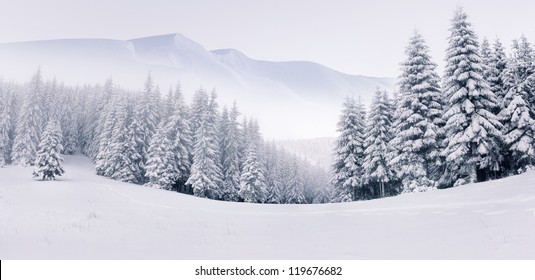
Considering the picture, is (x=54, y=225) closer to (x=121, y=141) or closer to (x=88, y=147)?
(x=121, y=141)

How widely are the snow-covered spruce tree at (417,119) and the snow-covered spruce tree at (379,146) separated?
4616mm

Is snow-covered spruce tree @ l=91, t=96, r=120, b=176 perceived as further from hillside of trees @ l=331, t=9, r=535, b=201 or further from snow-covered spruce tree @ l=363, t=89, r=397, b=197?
hillside of trees @ l=331, t=9, r=535, b=201

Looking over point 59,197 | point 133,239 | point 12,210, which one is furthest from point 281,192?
point 133,239

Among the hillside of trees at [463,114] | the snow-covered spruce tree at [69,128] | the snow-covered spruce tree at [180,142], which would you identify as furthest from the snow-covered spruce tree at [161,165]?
the snow-covered spruce tree at [69,128]

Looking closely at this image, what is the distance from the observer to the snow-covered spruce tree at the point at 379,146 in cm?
3503

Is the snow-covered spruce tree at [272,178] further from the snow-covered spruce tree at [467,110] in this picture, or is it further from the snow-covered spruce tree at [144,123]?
the snow-covered spruce tree at [467,110]

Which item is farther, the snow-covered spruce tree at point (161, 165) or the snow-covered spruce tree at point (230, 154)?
the snow-covered spruce tree at point (230, 154)

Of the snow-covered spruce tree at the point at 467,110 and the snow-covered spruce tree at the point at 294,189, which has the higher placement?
the snow-covered spruce tree at the point at 467,110

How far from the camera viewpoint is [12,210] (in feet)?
53.2

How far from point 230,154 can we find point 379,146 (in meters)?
23.2

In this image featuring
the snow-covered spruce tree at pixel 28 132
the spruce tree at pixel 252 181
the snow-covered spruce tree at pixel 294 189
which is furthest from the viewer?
the snow-covered spruce tree at pixel 294 189

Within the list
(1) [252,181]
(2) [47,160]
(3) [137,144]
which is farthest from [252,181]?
(2) [47,160]

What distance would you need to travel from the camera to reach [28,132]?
58.6 m

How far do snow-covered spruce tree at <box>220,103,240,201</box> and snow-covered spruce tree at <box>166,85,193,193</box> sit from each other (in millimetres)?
5664
